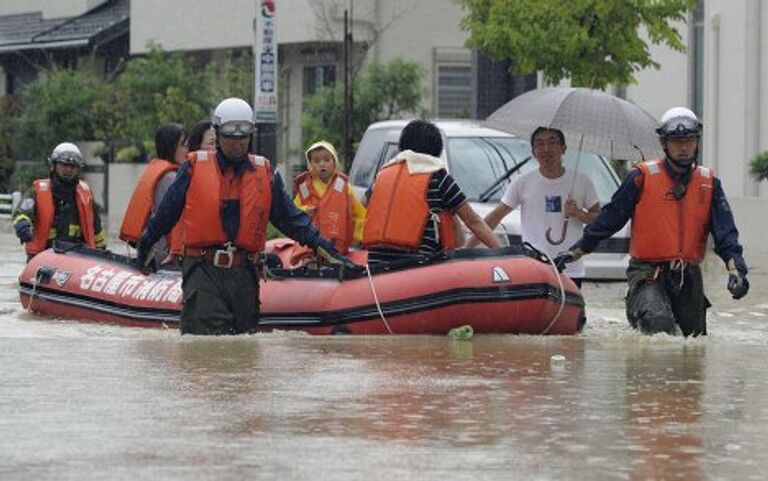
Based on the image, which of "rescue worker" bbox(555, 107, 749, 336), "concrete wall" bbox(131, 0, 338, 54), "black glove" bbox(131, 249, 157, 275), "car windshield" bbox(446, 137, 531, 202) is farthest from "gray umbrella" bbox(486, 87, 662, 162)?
"concrete wall" bbox(131, 0, 338, 54)

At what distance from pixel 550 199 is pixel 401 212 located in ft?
4.16

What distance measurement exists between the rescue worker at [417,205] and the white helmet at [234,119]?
1.08 m

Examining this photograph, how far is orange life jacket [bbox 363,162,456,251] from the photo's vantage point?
1411 cm

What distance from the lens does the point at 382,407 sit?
10023 mm

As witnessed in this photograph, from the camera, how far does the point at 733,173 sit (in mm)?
29594

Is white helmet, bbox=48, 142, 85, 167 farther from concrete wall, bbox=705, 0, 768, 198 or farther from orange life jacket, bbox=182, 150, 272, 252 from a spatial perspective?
concrete wall, bbox=705, 0, 768, 198

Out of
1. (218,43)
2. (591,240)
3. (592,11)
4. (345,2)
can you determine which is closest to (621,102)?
(591,240)

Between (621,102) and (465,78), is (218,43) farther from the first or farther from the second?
(621,102)

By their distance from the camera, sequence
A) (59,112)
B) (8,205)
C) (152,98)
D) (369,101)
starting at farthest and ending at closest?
(59,112) < (8,205) < (152,98) < (369,101)

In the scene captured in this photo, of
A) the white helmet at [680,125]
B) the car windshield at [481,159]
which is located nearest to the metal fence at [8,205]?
the car windshield at [481,159]

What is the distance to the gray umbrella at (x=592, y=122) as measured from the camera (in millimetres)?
15469

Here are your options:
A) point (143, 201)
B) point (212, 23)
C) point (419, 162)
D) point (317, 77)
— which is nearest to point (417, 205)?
point (419, 162)

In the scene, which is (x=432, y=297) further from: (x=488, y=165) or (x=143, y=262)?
(x=488, y=165)

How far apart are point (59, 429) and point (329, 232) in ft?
24.0
